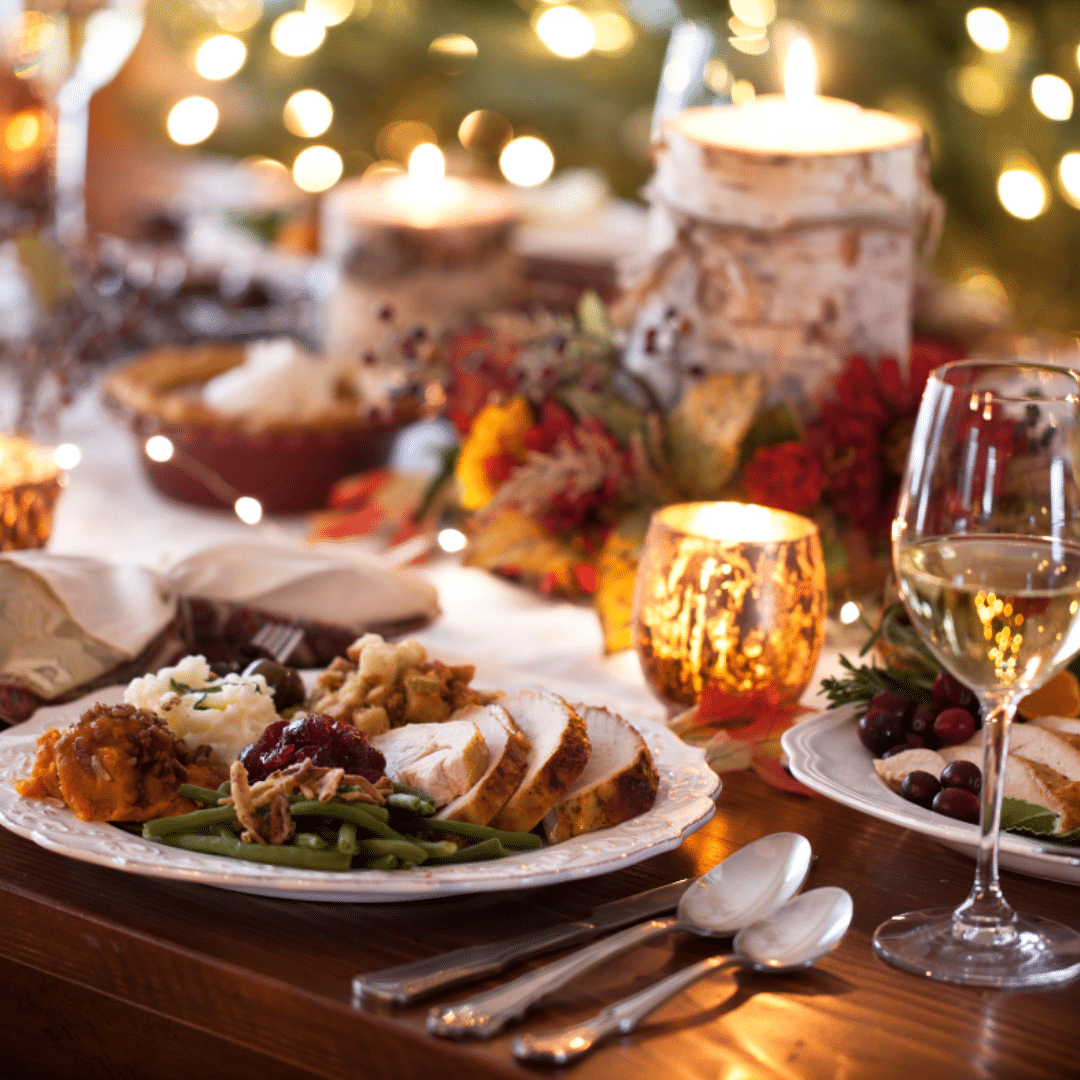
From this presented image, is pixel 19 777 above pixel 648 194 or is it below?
below

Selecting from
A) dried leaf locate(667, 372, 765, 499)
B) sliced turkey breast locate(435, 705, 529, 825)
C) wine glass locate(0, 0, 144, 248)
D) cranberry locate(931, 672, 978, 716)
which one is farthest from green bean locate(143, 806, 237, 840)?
wine glass locate(0, 0, 144, 248)

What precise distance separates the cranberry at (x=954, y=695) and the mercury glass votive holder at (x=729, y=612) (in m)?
0.13

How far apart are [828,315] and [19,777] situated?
855 mm

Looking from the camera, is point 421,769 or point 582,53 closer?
point 421,769

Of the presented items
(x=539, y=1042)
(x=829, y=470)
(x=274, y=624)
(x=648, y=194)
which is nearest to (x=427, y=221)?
(x=648, y=194)

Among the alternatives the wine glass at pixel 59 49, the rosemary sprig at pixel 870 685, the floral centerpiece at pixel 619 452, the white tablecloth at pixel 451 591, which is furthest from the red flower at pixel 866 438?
the wine glass at pixel 59 49

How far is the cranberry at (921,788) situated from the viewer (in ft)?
2.63

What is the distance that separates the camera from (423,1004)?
63cm

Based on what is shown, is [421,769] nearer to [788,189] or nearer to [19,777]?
[19,777]

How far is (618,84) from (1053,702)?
1798 mm

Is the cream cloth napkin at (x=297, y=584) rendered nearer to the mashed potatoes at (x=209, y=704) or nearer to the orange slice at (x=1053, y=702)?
the mashed potatoes at (x=209, y=704)

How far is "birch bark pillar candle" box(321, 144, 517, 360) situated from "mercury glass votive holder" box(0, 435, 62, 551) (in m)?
0.60

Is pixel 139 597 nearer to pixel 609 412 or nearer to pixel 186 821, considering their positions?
pixel 186 821

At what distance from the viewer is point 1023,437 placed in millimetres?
635
